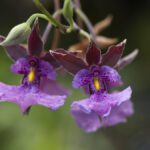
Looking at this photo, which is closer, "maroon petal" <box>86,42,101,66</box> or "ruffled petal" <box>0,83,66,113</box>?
"ruffled petal" <box>0,83,66,113</box>

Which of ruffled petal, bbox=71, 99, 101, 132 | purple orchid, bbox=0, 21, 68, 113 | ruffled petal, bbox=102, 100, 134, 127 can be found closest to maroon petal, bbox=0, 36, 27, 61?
purple orchid, bbox=0, 21, 68, 113

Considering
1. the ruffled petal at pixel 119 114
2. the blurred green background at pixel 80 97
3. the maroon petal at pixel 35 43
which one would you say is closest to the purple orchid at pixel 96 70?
the maroon petal at pixel 35 43

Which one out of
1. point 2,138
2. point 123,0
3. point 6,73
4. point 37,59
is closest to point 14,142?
point 2,138

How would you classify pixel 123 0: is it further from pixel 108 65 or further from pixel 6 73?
pixel 108 65

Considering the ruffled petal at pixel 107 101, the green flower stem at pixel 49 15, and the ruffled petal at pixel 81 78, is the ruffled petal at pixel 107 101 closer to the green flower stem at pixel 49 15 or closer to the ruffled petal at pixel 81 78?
the ruffled petal at pixel 81 78

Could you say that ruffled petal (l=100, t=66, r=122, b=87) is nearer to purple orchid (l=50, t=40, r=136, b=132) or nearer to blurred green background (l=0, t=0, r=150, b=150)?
purple orchid (l=50, t=40, r=136, b=132)

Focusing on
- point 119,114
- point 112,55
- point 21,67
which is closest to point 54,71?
point 21,67
